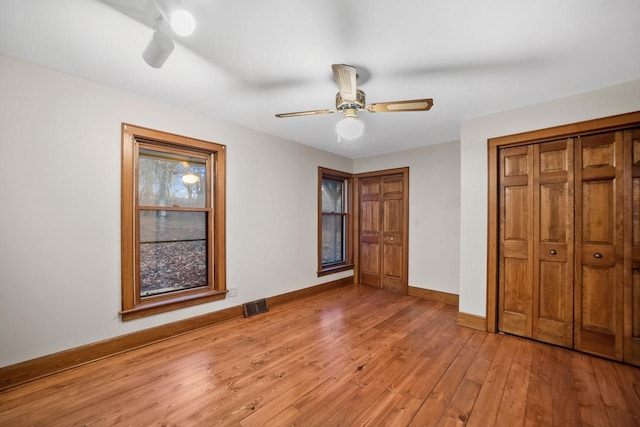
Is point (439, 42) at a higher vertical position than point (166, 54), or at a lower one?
higher

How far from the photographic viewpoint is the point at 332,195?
16.5 ft

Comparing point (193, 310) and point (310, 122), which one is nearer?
point (193, 310)

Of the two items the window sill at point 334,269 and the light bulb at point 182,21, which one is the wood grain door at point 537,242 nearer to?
the window sill at point 334,269

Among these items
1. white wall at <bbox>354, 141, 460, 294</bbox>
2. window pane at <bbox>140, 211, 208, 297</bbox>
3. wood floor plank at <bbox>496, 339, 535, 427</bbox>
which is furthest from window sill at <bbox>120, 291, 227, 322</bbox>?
white wall at <bbox>354, 141, 460, 294</bbox>

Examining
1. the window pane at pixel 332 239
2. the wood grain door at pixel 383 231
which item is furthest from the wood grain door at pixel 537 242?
the window pane at pixel 332 239

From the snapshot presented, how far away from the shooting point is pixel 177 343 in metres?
2.64

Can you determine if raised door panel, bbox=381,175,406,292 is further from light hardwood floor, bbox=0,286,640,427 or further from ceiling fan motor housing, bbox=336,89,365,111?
ceiling fan motor housing, bbox=336,89,365,111

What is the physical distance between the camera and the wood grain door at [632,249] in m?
2.24

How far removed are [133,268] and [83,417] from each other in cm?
120

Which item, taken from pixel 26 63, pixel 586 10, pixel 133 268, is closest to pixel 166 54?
pixel 26 63

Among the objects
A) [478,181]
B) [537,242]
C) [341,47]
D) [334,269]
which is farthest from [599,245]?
[334,269]

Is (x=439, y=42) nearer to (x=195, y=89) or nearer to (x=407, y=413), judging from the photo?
(x=195, y=89)

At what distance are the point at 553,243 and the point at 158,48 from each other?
3708mm

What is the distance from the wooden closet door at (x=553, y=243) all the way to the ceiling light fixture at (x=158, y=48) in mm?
3379
